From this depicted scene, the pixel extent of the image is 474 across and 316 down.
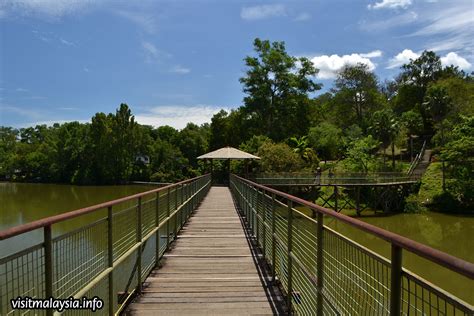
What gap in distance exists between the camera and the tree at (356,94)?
56500 mm

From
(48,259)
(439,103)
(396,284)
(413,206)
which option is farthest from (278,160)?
(396,284)

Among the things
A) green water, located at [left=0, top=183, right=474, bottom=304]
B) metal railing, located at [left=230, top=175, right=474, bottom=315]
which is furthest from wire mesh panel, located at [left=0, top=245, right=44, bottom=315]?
green water, located at [left=0, top=183, right=474, bottom=304]

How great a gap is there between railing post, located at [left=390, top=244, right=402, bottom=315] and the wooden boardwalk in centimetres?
260

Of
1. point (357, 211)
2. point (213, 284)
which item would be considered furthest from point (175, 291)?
point (357, 211)

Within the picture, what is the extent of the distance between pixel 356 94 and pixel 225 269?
55867 millimetres

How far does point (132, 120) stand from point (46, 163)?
22187mm

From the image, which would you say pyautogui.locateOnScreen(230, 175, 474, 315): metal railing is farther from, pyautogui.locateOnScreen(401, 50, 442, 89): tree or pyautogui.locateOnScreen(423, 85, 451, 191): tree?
pyautogui.locateOnScreen(401, 50, 442, 89): tree

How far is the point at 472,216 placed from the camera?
27.7m

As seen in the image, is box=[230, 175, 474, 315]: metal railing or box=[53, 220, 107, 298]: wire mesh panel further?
box=[53, 220, 107, 298]: wire mesh panel

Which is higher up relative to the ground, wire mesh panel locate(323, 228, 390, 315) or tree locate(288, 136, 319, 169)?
tree locate(288, 136, 319, 169)

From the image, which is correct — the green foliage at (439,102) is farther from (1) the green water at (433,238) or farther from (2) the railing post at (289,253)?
(2) the railing post at (289,253)

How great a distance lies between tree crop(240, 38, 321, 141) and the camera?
161 ft

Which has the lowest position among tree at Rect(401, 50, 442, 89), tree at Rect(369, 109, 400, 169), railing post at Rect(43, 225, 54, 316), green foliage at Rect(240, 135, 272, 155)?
railing post at Rect(43, 225, 54, 316)

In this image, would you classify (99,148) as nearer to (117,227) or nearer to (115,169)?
(115,169)
